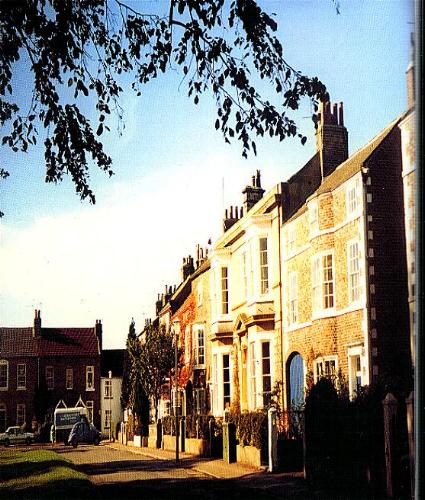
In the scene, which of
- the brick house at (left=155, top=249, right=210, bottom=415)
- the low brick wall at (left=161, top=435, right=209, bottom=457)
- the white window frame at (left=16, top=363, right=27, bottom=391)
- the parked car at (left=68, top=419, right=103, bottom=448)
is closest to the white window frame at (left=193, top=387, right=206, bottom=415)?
the brick house at (left=155, top=249, right=210, bottom=415)

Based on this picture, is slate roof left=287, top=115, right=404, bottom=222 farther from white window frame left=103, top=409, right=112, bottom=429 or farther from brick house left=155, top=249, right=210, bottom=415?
white window frame left=103, top=409, right=112, bottom=429

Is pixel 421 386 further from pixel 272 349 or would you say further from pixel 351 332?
pixel 272 349

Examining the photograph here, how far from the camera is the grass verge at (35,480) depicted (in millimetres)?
7715

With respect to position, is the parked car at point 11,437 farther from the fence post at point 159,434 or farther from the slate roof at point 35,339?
the fence post at point 159,434

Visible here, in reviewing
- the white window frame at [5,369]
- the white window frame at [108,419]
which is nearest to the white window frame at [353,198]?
the white window frame at [5,369]

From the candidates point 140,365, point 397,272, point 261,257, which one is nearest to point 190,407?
point 140,365

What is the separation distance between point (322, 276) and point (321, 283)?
0.20m

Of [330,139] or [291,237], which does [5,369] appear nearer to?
[291,237]

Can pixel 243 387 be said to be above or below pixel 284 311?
below

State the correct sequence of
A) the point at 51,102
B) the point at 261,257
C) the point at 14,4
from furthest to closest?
the point at 261,257, the point at 51,102, the point at 14,4

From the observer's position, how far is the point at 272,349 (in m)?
16.7

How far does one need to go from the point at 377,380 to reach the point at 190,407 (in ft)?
50.6

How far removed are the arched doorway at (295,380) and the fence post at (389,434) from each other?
14.1 ft

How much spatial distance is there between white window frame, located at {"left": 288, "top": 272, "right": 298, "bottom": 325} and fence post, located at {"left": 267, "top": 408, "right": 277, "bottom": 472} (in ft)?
6.28
